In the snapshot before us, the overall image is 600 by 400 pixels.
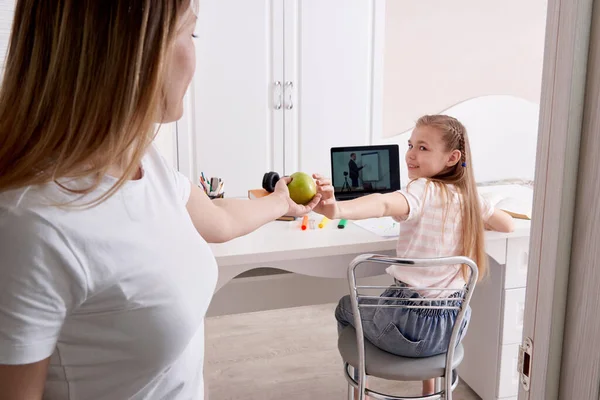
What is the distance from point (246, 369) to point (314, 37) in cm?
174

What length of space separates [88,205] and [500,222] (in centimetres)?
163

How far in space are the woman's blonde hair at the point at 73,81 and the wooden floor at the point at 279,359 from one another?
5.42 ft

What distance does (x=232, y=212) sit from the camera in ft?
4.21

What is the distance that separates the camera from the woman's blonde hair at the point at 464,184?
1.88 metres

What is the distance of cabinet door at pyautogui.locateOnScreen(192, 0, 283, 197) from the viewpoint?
313 centimetres

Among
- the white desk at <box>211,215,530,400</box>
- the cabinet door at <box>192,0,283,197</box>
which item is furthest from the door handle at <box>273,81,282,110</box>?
the white desk at <box>211,215,530,400</box>

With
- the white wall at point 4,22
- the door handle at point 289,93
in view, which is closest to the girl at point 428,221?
the white wall at point 4,22

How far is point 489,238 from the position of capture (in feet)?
6.76

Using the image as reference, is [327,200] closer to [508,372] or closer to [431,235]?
[431,235]

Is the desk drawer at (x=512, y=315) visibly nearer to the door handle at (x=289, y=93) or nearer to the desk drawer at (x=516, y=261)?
the desk drawer at (x=516, y=261)

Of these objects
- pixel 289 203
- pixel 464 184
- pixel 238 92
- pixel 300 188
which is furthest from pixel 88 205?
pixel 238 92

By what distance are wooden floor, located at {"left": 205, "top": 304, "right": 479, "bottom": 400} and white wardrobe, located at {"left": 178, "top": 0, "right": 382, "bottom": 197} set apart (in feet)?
2.44

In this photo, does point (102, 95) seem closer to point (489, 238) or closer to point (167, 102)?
point (167, 102)

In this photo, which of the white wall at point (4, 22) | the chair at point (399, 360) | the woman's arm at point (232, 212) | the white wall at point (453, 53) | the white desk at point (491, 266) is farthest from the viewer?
the white wall at point (453, 53)
